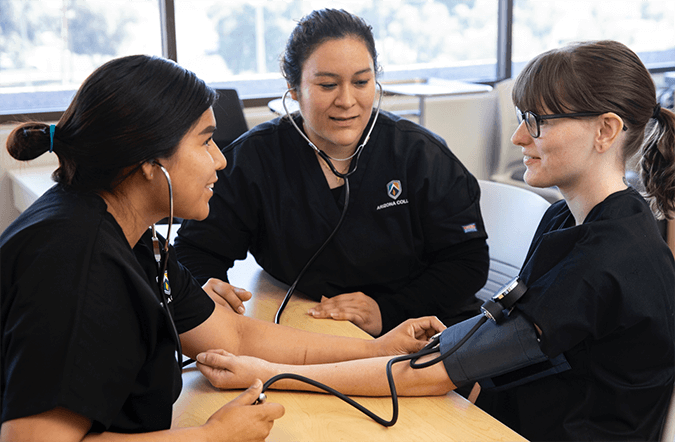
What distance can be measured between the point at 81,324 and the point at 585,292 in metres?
0.70

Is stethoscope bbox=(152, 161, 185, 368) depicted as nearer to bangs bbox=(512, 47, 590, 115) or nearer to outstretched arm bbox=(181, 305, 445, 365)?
outstretched arm bbox=(181, 305, 445, 365)

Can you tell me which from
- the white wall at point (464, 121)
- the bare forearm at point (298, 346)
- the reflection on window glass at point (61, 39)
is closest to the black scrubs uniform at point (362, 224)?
the bare forearm at point (298, 346)

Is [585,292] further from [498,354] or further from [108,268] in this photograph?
[108,268]

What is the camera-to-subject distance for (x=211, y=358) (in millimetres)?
1070

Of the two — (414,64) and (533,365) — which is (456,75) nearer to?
(414,64)

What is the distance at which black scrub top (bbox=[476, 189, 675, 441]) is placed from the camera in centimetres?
92

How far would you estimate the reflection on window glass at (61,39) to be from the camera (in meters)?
2.87

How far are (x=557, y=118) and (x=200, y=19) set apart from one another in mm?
2599

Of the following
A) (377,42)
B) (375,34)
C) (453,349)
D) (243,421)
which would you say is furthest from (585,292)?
(375,34)

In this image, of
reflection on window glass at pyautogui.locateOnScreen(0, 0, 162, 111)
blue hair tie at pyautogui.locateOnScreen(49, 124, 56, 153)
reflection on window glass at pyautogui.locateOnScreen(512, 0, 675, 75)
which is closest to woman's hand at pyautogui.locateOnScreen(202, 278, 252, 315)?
blue hair tie at pyautogui.locateOnScreen(49, 124, 56, 153)

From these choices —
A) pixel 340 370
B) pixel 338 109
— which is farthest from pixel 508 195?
pixel 340 370

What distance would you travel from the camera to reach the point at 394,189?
1.59 metres

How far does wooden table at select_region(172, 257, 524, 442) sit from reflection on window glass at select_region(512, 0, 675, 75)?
364 centimetres

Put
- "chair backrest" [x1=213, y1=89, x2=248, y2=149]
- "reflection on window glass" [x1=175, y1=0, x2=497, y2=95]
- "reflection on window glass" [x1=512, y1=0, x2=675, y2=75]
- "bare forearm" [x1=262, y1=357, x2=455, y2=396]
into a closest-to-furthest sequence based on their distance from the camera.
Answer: "bare forearm" [x1=262, y1=357, x2=455, y2=396], "chair backrest" [x1=213, y1=89, x2=248, y2=149], "reflection on window glass" [x1=175, y1=0, x2=497, y2=95], "reflection on window glass" [x1=512, y1=0, x2=675, y2=75]
